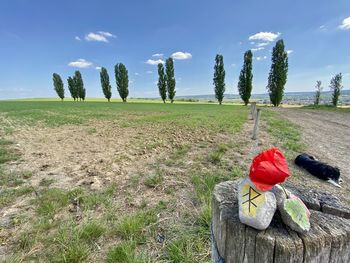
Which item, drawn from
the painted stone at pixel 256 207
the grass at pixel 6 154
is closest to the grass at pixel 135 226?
the painted stone at pixel 256 207

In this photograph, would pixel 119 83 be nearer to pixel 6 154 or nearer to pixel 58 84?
pixel 58 84

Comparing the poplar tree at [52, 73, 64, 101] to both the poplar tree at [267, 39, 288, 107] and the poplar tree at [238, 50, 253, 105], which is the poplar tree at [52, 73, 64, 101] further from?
the poplar tree at [267, 39, 288, 107]

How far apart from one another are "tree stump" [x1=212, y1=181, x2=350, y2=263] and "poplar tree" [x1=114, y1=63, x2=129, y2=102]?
203 feet

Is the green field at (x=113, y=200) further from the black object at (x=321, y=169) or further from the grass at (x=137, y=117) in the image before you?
the grass at (x=137, y=117)

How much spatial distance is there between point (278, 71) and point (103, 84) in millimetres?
48912

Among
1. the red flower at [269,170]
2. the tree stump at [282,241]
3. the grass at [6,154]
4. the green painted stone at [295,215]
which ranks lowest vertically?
the grass at [6,154]

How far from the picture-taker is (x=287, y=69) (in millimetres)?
40031

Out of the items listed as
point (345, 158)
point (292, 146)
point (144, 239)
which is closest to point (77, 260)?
point (144, 239)

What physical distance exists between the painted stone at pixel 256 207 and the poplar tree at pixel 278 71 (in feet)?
148

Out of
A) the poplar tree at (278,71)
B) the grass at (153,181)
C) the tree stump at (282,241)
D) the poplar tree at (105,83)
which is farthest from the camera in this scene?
the poplar tree at (105,83)

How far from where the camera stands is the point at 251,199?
0.97 meters

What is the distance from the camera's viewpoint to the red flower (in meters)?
0.91

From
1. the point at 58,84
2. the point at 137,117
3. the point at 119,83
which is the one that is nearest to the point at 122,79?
the point at 119,83

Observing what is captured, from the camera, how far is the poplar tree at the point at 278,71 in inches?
1568
